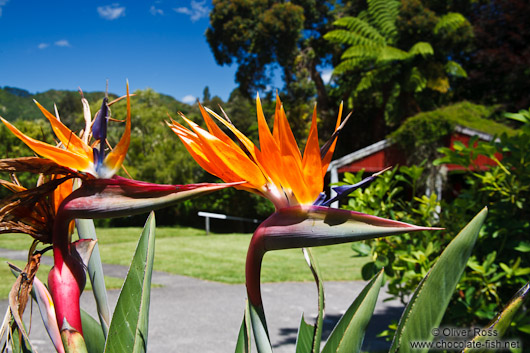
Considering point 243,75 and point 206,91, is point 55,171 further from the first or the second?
point 206,91

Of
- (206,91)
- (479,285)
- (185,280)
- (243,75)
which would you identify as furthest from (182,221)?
(206,91)

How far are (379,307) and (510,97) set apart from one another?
11.2 m

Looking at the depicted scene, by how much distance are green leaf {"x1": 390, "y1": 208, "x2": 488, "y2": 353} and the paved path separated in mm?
3290

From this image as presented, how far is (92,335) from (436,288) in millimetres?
597

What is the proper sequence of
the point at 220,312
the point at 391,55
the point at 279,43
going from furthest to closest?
1. the point at 279,43
2. the point at 391,55
3. the point at 220,312

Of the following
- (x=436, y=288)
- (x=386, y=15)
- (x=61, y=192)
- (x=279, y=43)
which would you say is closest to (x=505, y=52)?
(x=386, y=15)

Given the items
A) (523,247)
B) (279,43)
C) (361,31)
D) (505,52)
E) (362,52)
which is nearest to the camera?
(523,247)

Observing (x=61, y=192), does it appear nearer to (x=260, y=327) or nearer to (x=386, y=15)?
(x=260, y=327)

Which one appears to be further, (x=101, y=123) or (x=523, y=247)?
(x=523, y=247)

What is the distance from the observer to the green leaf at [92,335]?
774 mm

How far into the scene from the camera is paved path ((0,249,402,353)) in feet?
12.8

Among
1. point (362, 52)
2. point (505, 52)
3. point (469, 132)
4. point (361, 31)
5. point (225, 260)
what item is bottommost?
point (225, 260)

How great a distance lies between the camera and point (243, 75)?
19281 millimetres

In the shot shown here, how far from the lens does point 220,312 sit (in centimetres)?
489
